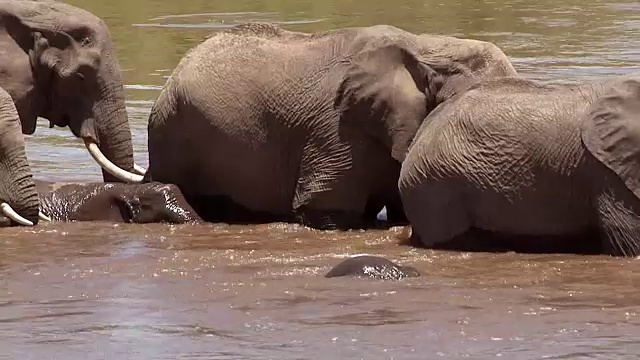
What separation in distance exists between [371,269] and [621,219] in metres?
1.38

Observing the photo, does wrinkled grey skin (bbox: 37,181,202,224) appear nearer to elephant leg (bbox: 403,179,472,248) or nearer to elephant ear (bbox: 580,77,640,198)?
elephant leg (bbox: 403,179,472,248)

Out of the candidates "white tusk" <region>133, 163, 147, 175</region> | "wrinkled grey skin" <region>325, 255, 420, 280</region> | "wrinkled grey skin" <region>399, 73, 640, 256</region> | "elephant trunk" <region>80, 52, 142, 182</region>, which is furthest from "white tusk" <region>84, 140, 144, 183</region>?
"wrinkled grey skin" <region>325, 255, 420, 280</region>

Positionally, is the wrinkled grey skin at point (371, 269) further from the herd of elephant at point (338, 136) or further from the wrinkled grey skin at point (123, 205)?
the wrinkled grey skin at point (123, 205)

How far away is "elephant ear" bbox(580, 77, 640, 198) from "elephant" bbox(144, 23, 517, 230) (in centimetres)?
119

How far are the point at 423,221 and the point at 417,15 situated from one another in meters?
16.9

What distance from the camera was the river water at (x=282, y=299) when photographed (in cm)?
722

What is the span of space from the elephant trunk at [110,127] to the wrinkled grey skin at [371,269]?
3.34 meters

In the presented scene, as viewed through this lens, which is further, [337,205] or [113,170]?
[113,170]

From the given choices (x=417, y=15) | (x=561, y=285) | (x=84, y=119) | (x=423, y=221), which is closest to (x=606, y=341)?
(x=561, y=285)

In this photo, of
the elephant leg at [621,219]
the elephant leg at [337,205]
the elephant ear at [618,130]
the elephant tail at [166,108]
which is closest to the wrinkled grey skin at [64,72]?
the elephant tail at [166,108]

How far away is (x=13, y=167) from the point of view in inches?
409

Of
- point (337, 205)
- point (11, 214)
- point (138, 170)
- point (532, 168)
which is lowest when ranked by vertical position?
point (138, 170)

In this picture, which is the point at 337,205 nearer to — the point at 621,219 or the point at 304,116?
the point at 304,116

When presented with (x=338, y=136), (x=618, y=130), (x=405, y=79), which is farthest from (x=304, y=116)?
(x=618, y=130)
